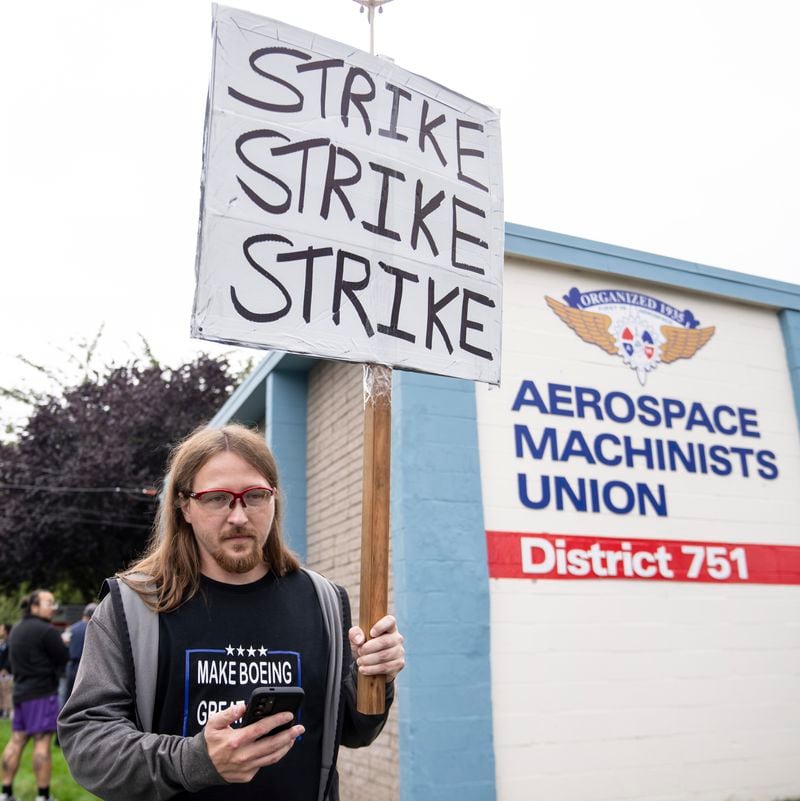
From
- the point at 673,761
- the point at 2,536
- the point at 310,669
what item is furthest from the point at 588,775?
the point at 2,536

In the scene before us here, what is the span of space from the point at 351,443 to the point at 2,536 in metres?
16.2

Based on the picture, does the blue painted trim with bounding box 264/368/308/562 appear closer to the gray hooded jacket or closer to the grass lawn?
the grass lawn

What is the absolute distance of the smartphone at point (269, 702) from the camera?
5.74ft

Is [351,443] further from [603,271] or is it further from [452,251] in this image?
[452,251]

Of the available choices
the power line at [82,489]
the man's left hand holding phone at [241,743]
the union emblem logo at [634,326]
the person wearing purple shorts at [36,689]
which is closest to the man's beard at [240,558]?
the man's left hand holding phone at [241,743]

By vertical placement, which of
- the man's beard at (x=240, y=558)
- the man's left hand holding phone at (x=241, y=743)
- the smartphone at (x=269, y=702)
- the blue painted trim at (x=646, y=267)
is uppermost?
the blue painted trim at (x=646, y=267)

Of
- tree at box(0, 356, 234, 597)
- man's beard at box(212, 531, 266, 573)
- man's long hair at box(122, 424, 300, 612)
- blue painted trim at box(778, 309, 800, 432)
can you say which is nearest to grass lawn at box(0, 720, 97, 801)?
man's long hair at box(122, 424, 300, 612)

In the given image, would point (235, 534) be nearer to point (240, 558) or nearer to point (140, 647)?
point (240, 558)

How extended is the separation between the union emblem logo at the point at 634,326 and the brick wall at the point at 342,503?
1.92m

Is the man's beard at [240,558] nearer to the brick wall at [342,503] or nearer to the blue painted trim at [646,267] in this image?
the brick wall at [342,503]

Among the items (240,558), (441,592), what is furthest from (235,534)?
(441,592)

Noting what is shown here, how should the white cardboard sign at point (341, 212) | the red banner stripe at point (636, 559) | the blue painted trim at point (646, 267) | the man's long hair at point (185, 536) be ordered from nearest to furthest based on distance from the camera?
the man's long hair at point (185, 536)
the white cardboard sign at point (341, 212)
the red banner stripe at point (636, 559)
the blue painted trim at point (646, 267)

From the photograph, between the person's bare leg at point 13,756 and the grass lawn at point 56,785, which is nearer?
the person's bare leg at point 13,756

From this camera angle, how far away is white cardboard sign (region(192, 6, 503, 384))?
7.80 feet
